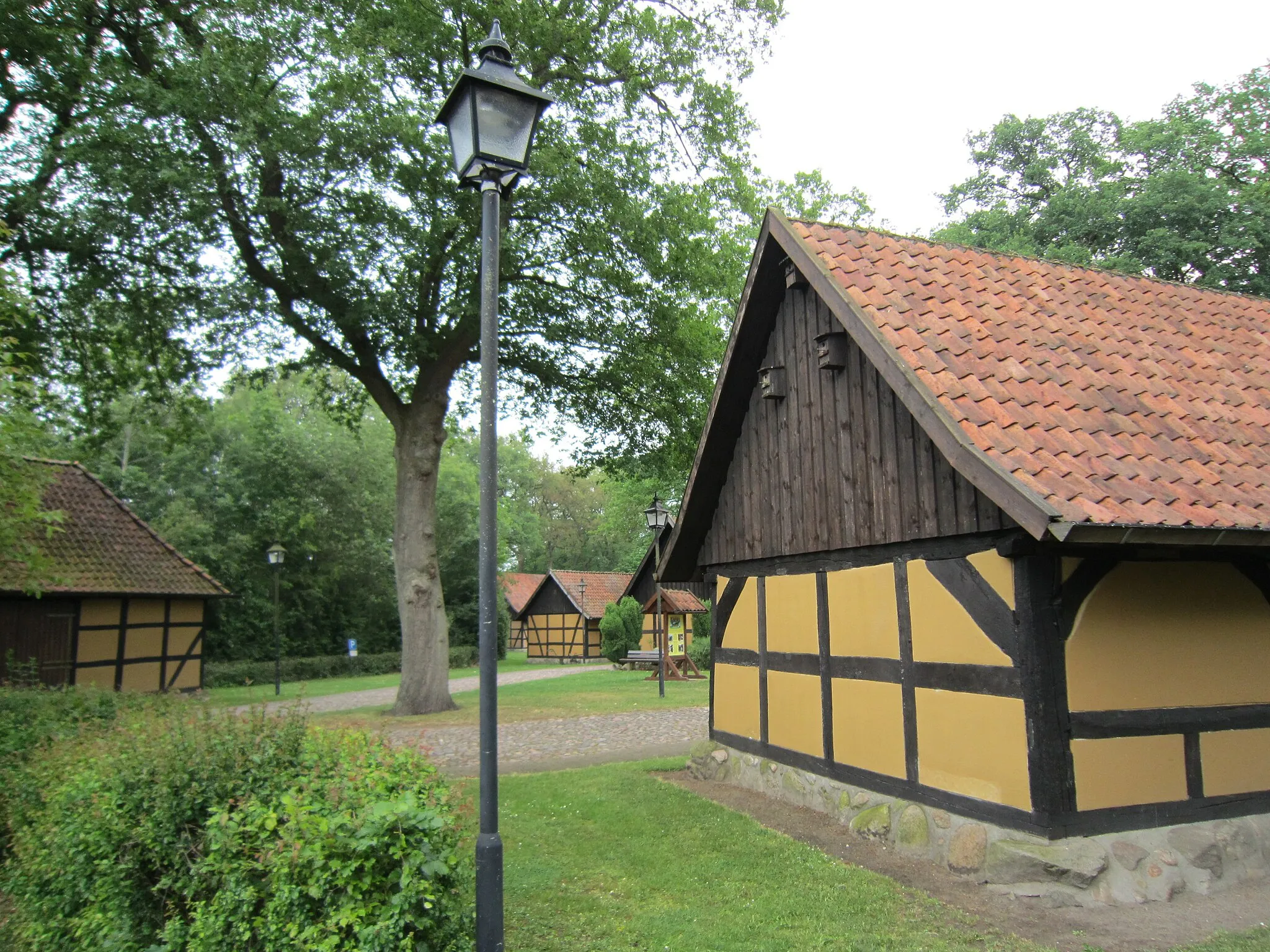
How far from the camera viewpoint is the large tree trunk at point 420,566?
60.4 feet

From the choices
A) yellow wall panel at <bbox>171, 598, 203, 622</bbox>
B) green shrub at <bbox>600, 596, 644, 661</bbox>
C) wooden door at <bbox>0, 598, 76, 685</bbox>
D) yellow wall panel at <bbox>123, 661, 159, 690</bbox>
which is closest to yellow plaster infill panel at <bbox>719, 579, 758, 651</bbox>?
wooden door at <bbox>0, 598, 76, 685</bbox>

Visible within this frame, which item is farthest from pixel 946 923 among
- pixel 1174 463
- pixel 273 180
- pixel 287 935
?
pixel 273 180

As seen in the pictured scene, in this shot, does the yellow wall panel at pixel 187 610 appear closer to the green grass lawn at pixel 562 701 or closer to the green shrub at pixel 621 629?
the green grass lawn at pixel 562 701

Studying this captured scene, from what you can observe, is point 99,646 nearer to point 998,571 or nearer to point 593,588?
point 998,571

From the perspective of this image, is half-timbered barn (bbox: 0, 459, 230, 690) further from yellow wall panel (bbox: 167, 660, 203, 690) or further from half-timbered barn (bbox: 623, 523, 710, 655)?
half-timbered barn (bbox: 623, 523, 710, 655)

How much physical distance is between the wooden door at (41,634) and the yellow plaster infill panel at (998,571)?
20628 mm

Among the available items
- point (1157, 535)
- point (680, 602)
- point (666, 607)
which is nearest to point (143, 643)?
point (666, 607)

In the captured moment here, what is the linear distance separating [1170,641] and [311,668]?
33410 millimetres

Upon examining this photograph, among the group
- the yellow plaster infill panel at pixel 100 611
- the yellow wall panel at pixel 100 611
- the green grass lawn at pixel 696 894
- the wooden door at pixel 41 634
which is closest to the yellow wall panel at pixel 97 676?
the yellow plaster infill panel at pixel 100 611

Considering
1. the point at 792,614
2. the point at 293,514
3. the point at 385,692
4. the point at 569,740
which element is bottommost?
the point at 385,692

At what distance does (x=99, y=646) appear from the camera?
21.5m

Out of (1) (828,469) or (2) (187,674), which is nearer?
(1) (828,469)

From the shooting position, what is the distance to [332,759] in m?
4.85

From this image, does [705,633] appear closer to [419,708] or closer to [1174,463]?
[419,708]
